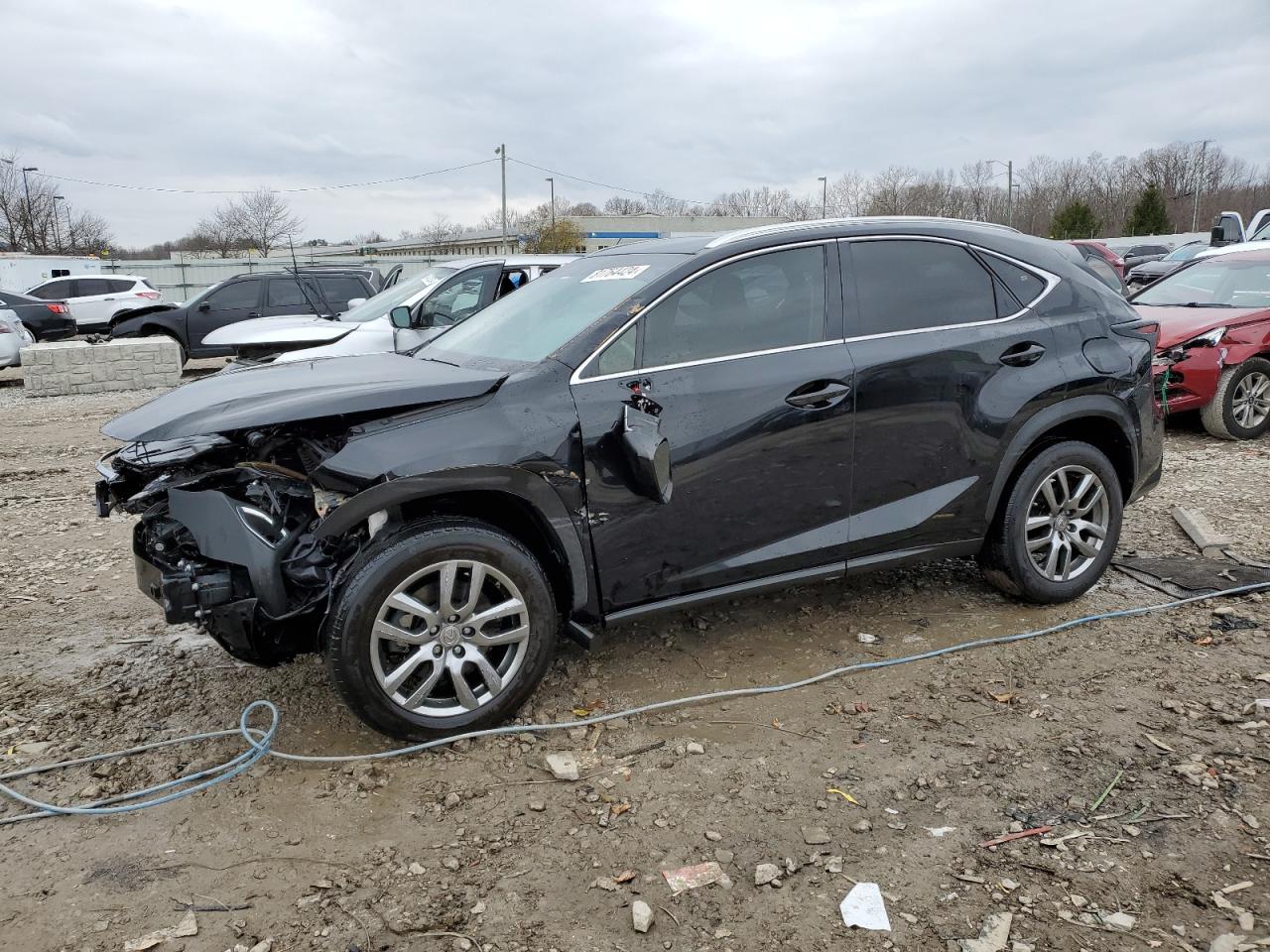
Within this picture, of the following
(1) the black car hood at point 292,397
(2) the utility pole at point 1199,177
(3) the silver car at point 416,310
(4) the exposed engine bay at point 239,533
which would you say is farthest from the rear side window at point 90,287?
(2) the utility pole at point 1199,177

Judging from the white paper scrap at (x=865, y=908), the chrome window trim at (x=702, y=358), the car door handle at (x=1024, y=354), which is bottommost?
the white paper scrap at (x=865, y=908)

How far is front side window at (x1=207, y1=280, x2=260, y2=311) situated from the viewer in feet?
53.0

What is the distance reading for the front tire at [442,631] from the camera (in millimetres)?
3201

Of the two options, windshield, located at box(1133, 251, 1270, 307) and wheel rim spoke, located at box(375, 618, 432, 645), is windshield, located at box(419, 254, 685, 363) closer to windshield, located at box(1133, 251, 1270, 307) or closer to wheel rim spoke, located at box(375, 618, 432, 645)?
wheel rim spoke, located at box(375, 618, 432, 645)

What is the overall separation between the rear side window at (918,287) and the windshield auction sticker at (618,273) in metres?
0.95

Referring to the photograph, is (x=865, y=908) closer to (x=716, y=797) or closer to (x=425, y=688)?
(x=716, y=797)

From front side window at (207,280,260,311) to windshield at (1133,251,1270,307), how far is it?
13569mm

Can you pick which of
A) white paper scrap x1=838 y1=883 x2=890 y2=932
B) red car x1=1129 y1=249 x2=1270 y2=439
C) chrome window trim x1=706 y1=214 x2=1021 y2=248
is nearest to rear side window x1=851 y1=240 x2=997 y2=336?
chrome window trim x1=706 y1=214 x2=1021 y2=248

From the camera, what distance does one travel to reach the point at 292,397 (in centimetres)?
346

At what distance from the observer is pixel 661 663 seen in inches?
164

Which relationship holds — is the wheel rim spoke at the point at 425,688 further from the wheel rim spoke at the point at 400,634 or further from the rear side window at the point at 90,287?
the rear side window at the point at 90,287

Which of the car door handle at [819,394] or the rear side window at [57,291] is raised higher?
the rear side window at [57,291]

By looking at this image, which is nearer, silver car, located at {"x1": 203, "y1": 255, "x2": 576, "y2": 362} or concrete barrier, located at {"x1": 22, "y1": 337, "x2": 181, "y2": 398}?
silver car, located at {"x1": 203, "y1": 255, "x2": 576, "y2": 362}

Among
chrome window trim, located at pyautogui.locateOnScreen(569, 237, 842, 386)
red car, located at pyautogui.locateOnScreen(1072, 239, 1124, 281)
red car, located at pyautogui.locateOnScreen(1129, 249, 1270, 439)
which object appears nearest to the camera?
chrome window trim, located at pyautogui.locateOnScreen(569, 237, 842, 386)
